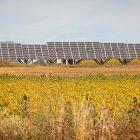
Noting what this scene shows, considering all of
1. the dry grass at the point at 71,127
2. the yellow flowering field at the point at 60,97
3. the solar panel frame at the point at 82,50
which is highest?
the solar panel frame at the point at 82,50

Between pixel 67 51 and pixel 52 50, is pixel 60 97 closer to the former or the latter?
pixel 52 50

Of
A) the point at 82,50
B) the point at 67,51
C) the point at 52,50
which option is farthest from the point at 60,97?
the point at 82,50

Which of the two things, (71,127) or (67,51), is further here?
(67,51)

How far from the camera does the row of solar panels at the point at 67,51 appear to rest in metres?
51.7

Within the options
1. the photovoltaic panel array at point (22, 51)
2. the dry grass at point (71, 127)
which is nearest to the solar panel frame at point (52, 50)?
the photovoltaic panel array at point (22, 51)

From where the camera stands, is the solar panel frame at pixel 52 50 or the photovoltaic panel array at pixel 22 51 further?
the solar panel frame at pixel 52 50

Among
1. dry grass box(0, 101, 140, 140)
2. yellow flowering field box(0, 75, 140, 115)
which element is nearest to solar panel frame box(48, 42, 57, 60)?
yellow flowering field box(0, 75, 140, 115)

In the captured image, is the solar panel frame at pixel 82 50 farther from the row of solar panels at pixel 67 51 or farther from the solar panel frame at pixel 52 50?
the solar panel frame at pixel 52 50

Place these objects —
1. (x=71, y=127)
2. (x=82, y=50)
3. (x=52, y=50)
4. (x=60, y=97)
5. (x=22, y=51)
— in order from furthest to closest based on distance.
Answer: (x=82, y=50) → (x=52, y=50) → (x=22, y=51) → (x=60, y=97) → (x=71, y=127)

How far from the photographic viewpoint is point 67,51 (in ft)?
173

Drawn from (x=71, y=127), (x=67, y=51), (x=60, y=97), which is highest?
(x=67, y=51)

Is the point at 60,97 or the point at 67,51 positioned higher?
the point at 67,51

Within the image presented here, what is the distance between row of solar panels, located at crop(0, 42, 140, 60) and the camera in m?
51.7

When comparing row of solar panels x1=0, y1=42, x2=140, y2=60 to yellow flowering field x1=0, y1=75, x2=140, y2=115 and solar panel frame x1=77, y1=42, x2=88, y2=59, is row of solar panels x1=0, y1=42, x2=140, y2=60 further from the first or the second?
yellow flowering field x1=0, y1=75, x2=140, y2=115
